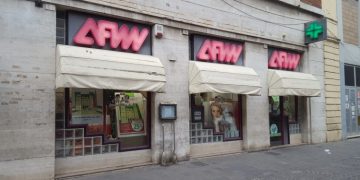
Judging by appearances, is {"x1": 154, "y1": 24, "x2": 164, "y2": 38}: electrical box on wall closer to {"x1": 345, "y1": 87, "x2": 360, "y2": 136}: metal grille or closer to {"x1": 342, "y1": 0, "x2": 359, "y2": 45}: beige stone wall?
{"x1": 345, "y1": 87, "x2": 360, "y2": 136}: metal grille

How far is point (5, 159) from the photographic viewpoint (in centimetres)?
710

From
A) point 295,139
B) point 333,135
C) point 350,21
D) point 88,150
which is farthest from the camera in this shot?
point 350,21

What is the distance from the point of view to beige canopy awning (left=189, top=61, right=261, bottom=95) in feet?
33.0

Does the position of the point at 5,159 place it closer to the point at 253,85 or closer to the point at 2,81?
the point at 2,81

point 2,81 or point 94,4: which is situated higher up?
point 94,4

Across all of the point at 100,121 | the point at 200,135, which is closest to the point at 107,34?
the point at 100,121

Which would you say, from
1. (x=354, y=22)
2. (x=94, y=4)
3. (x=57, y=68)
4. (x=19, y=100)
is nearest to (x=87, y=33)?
(x=94, y=4)

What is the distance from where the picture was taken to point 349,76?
17.1 m

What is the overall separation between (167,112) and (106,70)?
7.54 feet

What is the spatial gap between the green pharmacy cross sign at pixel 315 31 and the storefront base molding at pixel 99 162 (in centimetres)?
828

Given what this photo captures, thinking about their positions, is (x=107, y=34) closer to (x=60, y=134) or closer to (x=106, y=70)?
(x=106, y=70)

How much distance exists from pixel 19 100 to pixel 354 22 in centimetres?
1603

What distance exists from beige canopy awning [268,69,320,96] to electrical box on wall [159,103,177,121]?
14.0 feet

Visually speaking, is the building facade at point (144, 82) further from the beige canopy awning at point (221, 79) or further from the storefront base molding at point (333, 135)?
the storefront base molding at point (333, 135)
